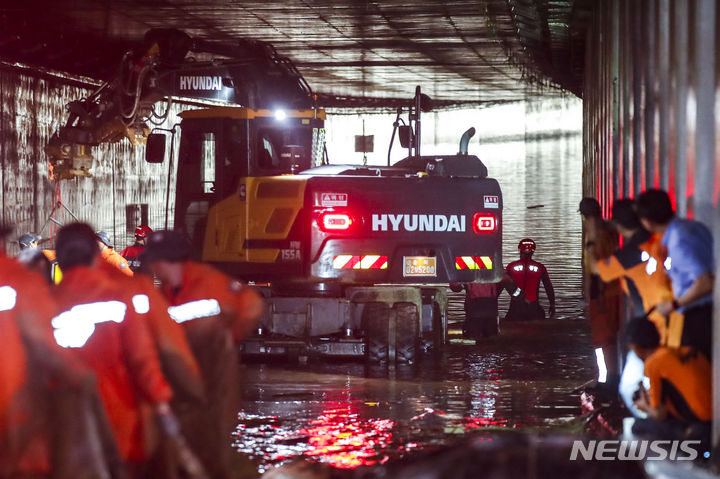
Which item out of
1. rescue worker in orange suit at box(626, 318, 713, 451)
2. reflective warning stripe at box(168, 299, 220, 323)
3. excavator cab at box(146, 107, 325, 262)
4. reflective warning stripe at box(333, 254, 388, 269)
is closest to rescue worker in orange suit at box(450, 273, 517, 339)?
reflective warning stripe at box(333, 254, 388, 269)

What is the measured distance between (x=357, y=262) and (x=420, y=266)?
735 millimetres

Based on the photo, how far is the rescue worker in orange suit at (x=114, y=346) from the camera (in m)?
5.68

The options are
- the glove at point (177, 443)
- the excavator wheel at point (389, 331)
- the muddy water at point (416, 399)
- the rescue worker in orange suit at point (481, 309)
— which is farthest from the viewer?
the rescue worker in orange suit at point (481, 309)

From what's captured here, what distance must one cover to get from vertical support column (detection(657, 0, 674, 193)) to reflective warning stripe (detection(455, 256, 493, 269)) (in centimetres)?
391

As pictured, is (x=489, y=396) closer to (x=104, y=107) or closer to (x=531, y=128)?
(x=104, y=107)

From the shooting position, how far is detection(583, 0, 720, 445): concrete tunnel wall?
7809 mm

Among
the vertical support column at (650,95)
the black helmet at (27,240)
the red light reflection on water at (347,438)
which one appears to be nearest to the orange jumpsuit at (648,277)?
the vertical support column at (650,95)

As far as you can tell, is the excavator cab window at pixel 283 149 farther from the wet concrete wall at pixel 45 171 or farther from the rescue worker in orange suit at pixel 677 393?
the rescue worker in orange suit at pixel 677 393

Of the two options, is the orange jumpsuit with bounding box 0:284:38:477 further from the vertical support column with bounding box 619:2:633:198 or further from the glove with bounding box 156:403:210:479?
the vertical support column with bounding box 619:2:633:198

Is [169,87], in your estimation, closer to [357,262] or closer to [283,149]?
[283,149]

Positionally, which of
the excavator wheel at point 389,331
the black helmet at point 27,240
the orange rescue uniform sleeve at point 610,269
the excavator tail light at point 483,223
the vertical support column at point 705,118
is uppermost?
the vertical support column at point 705,118

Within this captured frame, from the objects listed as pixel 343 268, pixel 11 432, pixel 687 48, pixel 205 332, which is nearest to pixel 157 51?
pixel 343 268

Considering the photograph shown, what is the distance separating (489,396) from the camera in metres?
10.9

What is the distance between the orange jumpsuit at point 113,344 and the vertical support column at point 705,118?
4.10 meters
